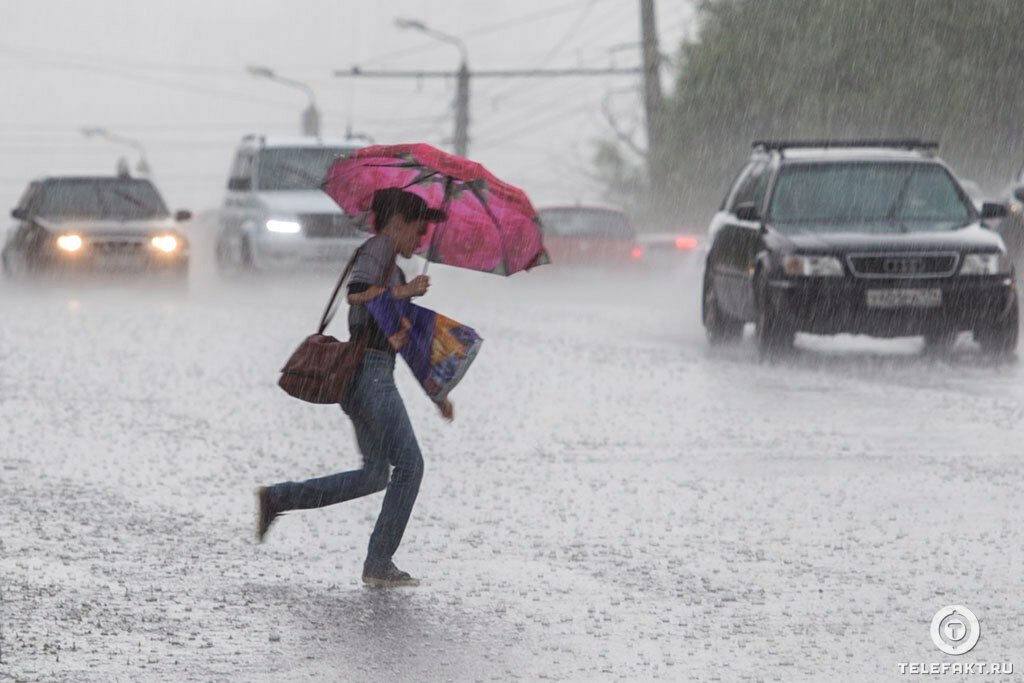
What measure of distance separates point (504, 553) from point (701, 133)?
44109 millimetres

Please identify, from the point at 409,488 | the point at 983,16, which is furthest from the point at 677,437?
the point at 983,16

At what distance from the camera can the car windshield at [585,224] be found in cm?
2817

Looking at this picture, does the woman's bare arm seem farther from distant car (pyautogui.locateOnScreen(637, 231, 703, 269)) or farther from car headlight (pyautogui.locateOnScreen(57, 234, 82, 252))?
distant car (pyautogui.locateOnScreen(637, 231, 703, 269))

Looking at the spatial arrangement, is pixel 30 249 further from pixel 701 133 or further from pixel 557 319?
pixel 701 133

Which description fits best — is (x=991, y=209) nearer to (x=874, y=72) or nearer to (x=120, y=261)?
(x=120, y=261)

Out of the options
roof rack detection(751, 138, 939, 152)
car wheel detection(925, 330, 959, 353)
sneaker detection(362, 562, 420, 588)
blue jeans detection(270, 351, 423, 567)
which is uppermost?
roof rack detection(751, 138, 939, 152)

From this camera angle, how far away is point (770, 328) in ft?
53.0

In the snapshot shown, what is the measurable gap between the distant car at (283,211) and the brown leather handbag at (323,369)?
791 inches

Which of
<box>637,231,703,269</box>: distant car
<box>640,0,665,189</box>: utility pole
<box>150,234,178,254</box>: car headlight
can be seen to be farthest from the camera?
<box>640,0,665,189</box>: utility pole

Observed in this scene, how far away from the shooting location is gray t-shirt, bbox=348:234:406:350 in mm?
6848

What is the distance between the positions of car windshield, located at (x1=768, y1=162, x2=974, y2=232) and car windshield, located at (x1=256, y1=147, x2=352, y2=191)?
1235cm

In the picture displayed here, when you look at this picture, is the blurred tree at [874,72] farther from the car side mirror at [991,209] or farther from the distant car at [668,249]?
the car side mirror at [991,209]

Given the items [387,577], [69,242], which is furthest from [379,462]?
[69,242]

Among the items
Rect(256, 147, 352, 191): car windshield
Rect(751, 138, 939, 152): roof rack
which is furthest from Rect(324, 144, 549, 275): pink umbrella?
Rect(256, 147, 352, 191): car windshield
